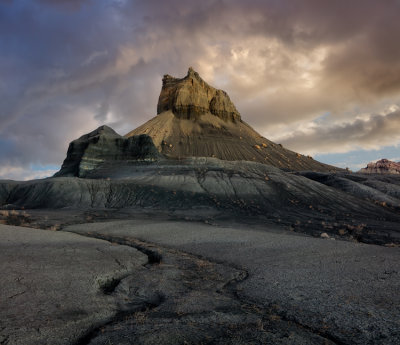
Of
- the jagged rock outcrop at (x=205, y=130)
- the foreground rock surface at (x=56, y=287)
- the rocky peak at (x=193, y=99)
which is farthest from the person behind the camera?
the rocky peak at (x=193, y=99)

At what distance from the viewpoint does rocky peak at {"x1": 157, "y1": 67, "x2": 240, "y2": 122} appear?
8975 cm

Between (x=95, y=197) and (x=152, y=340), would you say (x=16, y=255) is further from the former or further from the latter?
(x=95, y=197)

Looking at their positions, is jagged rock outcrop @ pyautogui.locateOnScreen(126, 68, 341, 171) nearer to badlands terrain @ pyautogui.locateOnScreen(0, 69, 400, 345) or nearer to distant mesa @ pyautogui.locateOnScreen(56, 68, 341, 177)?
distant mesa @ pyautogui.locateOnScreen(56, 68, 341, 177)

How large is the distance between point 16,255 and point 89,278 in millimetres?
2731

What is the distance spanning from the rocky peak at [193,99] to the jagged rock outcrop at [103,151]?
42385mm

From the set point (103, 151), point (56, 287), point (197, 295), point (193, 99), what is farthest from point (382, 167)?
point (56, 287)

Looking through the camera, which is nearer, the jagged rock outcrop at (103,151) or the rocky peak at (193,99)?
the jagged rock outcrop at (103,151)

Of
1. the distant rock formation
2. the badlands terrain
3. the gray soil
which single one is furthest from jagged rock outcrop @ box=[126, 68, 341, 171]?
the gray soil

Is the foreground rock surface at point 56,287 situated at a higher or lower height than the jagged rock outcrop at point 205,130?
lower

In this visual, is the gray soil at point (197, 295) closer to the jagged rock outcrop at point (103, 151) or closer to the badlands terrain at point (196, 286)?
the badlands terrain at point (196, 286)

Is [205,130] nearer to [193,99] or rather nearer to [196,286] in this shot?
[193,99]

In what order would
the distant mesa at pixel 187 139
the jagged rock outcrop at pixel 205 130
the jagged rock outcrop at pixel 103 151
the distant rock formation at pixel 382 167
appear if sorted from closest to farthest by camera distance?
1. the jagged rock outcrop at pixel 103 151
2. the distant mesa at pixel 187 139
3. the jagged rock outcrop at pixel 205 130
4. the distant rock formation at pixel 382 167

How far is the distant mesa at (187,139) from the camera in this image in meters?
46.5

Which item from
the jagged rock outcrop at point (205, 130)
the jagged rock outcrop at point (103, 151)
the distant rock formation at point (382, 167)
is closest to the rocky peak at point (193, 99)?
the jagged rock outcrop at point (205, 130)
